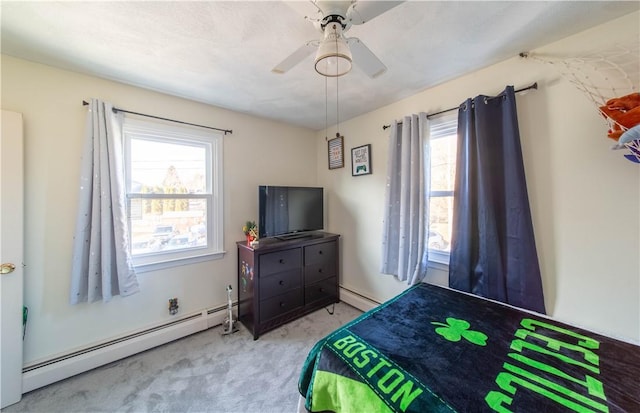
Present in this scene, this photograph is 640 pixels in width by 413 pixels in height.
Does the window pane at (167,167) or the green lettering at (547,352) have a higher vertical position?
the window pane at (167,167)

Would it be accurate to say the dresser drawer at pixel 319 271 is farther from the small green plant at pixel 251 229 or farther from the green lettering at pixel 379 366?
the green lettering at pixel 379 366

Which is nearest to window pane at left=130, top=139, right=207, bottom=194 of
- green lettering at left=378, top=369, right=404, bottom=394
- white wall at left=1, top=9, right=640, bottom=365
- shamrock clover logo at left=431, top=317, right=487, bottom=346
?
white wall at left=1, top=9, right=640, bottom=365

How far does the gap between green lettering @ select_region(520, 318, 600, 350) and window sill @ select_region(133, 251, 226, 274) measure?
2.59 meters

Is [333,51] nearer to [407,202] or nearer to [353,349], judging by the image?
[353,349]

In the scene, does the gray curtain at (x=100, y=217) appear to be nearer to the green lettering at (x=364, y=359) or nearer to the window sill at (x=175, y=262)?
the window sill at (x=175, y=262)

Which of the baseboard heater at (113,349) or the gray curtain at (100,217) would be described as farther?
the gray curtain at (100,217)

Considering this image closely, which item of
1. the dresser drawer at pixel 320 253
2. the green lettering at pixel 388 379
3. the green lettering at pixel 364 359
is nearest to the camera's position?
the green lettering at pixel 388 379

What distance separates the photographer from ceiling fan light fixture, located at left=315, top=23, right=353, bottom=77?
96 centimetres

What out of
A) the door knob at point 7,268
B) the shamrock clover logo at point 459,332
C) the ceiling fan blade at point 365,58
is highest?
the ceiling fan blade at point 365,58

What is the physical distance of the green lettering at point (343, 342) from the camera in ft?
3.71

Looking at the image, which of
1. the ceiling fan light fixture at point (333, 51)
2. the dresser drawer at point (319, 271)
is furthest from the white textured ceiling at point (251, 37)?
the dresser drawer at point (319, 271)

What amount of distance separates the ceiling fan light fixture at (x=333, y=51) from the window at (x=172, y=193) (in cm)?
184

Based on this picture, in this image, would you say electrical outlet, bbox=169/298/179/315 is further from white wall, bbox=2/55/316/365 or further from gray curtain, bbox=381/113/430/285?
gray curtain, bbox=381/113/430/285

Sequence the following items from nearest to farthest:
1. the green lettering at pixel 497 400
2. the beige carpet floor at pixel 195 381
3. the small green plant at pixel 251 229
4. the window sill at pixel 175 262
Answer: the green lettering at pixel 497 400 < the beige carpet floor at pixel 195 381 < the window sill at pixel 175 262 < the small green plant at pixel 251 229
